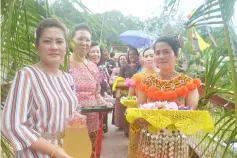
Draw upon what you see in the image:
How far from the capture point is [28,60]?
1484 mm

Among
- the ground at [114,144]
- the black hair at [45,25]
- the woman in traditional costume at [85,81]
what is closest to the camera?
the black hair at [45,25]

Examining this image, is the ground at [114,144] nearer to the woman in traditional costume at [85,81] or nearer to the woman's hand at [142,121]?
the woman in traditional costume at [85,81]

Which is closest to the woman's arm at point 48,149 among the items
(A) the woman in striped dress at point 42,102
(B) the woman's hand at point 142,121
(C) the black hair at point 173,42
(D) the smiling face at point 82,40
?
(A) the woman in striped dress at point 42,102

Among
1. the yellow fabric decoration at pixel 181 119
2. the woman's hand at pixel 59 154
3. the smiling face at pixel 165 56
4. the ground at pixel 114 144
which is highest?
the smiling face at pixel 165 56

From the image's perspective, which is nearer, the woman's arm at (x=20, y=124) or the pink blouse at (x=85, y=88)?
the woman's arm at (x=20, y=124)

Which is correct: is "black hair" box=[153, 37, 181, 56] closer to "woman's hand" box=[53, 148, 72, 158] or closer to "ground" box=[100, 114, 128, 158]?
"woman's hand" box=[53, 148, 72, 158]

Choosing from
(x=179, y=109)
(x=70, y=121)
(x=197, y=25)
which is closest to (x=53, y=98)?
(x=70, y=121)

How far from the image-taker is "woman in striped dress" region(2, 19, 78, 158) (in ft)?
3.91

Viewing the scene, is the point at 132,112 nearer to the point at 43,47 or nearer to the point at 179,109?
the point at 179,109

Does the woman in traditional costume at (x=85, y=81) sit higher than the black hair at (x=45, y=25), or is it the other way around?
the black hair at (x=45, y=25)

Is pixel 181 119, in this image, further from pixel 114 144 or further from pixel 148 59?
pixel 114 144

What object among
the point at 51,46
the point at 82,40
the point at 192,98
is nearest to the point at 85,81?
the point at 82,40

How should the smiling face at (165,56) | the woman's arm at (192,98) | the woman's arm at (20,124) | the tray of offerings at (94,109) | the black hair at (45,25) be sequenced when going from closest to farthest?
the woman's arm at (20,124)
the black hair at (45,25)
the tray of offerings at (94,109)
the woman's arm at (192,98)
the smiling face at (165,56)

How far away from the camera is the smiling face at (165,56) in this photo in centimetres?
250
